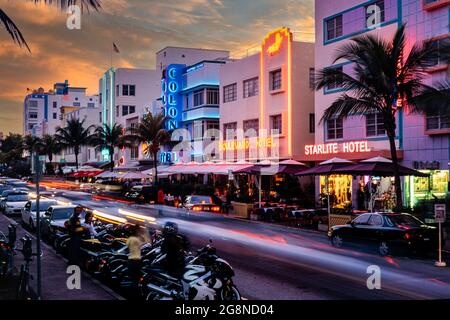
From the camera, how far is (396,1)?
1156 inches

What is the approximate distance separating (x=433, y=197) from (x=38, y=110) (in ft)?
537

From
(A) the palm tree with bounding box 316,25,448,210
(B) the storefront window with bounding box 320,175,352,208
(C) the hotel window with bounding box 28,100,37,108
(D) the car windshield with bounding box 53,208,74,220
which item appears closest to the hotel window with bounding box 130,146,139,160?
(B) the storefront window with bounding box 320,175,352,208

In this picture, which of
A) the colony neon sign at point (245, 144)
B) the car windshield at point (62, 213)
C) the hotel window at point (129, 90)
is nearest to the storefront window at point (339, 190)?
the colony neon sign at point (245, 144)

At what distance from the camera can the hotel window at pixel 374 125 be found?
30594mm

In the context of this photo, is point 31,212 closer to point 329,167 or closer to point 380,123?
point 329,167

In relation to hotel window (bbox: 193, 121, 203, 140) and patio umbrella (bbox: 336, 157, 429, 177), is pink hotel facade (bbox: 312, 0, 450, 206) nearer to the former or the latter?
patio umbrella (bbox: 336, 157, 429, 177)

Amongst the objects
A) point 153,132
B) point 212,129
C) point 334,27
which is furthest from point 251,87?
point 153,132

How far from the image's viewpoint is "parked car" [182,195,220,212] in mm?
34938

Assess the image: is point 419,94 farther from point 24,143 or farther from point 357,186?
point 24,143

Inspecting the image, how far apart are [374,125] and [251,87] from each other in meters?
13.8

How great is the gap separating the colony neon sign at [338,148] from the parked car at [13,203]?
18251mm

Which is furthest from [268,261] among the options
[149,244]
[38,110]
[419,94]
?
[38,110]

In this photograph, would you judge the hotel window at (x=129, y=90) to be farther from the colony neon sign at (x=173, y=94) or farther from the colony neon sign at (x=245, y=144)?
the colony neon sign at (x=245, y=144)
